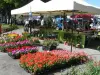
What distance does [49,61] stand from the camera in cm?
1098

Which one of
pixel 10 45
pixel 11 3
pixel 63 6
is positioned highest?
pixel 11 3

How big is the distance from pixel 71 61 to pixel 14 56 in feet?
9.81

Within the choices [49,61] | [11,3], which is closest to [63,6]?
[49,61]

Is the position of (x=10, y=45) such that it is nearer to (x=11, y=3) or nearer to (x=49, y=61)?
(x=49, y=61)

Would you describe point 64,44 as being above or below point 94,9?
below

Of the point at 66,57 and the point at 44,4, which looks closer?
the point at 66,57

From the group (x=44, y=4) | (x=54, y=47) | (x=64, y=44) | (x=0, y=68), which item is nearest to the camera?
(x=0, y=68)

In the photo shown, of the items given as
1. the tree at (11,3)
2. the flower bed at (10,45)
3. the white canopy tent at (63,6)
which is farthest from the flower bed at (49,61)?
the tree at (11,3)

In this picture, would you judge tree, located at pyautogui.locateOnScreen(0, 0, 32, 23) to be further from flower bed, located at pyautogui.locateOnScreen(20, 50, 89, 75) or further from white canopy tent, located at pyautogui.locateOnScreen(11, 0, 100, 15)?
flower bed, located at pyautogui.locateOnScreen(20, 50, 89, 75)

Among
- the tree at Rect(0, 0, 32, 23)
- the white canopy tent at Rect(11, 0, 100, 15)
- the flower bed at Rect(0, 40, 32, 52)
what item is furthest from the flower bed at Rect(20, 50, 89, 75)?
the tree at Rect(0, 0, 32, 23)

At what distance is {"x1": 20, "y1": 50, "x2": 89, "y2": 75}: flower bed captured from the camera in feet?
34.5

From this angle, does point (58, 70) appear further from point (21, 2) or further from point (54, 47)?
point (21, 2)

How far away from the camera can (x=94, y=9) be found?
15.8m

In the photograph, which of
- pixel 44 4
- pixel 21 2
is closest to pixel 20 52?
pixel 44 4
